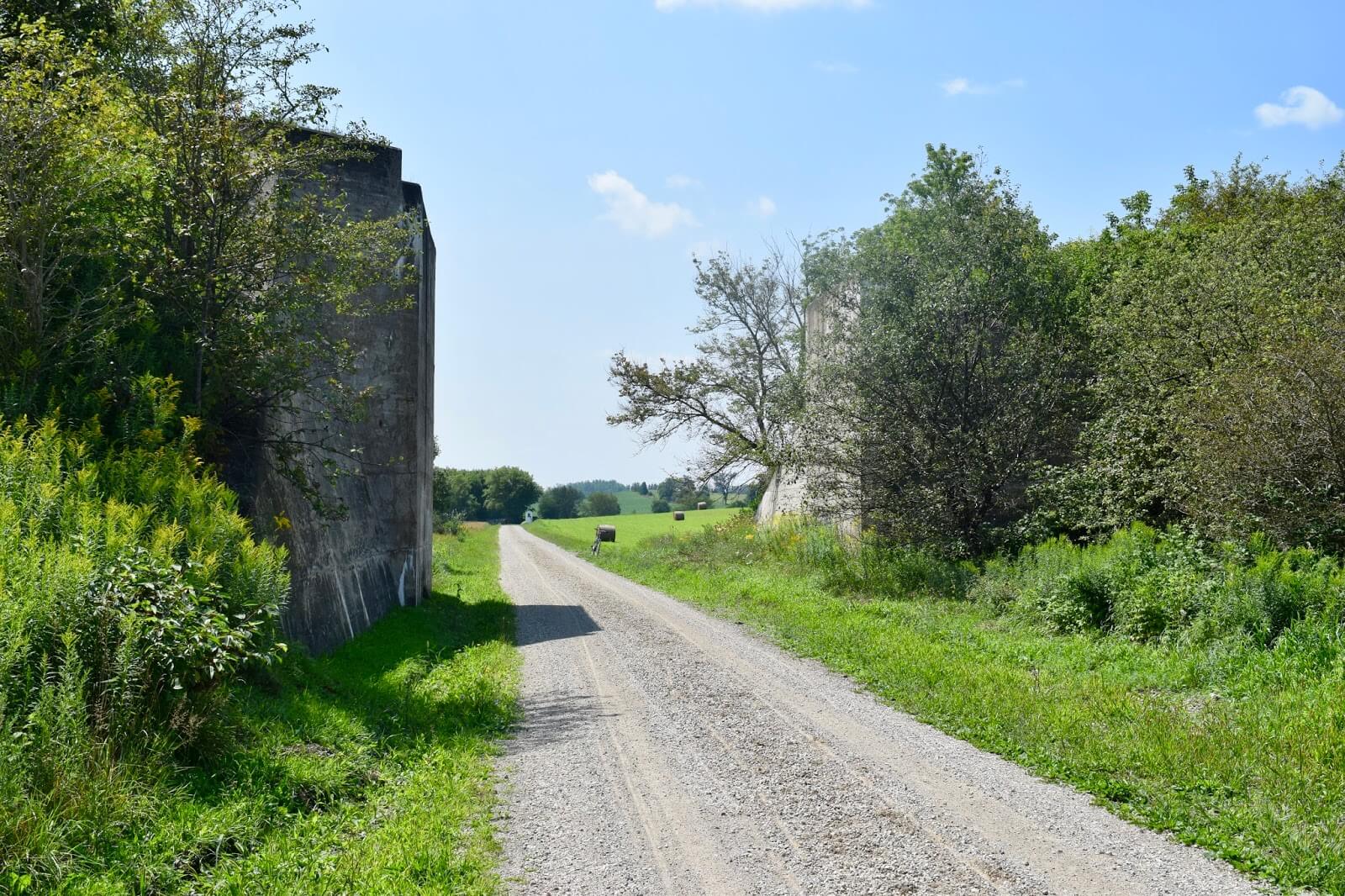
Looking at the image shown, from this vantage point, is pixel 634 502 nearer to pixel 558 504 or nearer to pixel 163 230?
pixel 558 504

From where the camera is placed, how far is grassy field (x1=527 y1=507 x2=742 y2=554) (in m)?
42.2

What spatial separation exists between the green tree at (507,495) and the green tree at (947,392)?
9466 centimetres

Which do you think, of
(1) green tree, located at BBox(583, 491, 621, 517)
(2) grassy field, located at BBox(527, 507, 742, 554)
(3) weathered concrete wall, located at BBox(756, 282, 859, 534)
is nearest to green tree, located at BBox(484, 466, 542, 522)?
(1) green tree, located at BBox(583, 491, 621, 517)

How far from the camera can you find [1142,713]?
793 cm

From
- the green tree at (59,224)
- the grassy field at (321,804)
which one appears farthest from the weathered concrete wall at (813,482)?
the green tree at (59,224)

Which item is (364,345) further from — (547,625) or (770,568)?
(770,568)

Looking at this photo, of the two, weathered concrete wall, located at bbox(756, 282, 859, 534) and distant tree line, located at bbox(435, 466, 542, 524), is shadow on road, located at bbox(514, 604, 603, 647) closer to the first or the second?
weathered concrete wall, located at bbox(756, 282, 859, 534)

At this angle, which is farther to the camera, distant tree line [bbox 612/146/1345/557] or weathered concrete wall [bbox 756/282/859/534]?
weathered concrete wall [bbox 756/282/859/534]

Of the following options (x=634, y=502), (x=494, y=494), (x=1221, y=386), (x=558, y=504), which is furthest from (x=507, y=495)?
(x=1221, y=386)

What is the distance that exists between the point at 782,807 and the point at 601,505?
10807 cm

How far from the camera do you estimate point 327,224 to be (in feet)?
40.4

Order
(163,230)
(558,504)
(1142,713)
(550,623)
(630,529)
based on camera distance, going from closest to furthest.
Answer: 1. (1142,713)
2. (163,230)
3. (550,623)
4. (630,529)
5. (558,504)

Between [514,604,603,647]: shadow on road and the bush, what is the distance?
6.40m

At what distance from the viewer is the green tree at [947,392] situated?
17.1m
